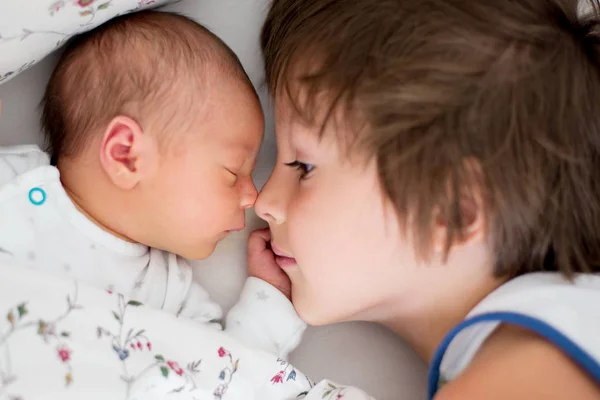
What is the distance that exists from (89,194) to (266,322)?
14.9 inches

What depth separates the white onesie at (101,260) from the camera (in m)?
0.99

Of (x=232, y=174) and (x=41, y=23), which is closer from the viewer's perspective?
(x=41, y=23)

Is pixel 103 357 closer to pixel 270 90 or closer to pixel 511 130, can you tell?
pixel 270 90

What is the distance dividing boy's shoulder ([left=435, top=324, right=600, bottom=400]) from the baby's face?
46 cm

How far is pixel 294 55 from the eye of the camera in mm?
943

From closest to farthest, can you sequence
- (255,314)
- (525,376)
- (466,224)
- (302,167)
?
1. (525,376)
2. (466,224)
3. (302,167)
4. (255,314)

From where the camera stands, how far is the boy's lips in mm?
1087

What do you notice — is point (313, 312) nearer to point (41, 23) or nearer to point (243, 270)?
point (243, 270)

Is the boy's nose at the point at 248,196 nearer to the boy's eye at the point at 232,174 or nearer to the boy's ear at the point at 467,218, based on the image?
the boy's eye at the point at 232,174

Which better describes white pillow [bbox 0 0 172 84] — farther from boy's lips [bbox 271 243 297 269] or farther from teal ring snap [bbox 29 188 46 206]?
boy's lips [bbox 271 243 297 269]

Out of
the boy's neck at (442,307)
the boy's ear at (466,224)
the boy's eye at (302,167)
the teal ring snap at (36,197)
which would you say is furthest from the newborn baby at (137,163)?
the boy's ear at (466,224)

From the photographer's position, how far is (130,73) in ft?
3.27

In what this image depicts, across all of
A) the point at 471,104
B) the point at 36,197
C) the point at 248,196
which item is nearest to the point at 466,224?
the point at 471,104

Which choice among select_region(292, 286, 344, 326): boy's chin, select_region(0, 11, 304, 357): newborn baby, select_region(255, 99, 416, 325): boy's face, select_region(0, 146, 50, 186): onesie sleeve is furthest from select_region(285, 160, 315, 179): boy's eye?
select_region(0, 146, 50, 186): onesie sleeve
